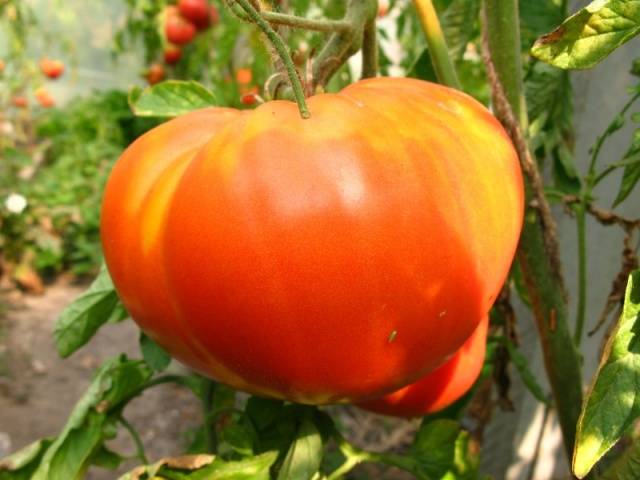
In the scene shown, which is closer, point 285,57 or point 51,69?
point 285,57

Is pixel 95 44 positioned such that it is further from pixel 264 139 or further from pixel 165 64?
pixel 264 139

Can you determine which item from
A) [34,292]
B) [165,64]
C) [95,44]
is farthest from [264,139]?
[95,44]

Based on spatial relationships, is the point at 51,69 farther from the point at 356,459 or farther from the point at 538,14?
the point at 356,459

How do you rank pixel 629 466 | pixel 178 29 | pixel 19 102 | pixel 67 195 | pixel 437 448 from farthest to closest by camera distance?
pixel 19 102, pixel 67 195, pixel 178 29, pixel 437 448, pixel 629 466

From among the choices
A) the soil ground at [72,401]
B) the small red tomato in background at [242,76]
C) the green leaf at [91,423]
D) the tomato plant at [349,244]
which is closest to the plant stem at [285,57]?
the tomato plant at [349,244]

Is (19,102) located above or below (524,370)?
below

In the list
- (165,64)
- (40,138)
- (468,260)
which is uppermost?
(468,260)

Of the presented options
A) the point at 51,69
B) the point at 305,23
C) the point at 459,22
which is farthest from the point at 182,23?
the point at 305,23

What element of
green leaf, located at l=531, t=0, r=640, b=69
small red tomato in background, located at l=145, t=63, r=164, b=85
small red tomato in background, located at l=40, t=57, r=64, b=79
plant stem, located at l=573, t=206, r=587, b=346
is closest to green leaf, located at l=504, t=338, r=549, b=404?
plant stem, located at l=573, t=206, r=587, b=346
